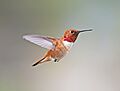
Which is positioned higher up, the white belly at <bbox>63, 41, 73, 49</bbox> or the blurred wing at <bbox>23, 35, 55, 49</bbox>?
the blurred wing at <bbox>23, 35, 55, 49</bbox>

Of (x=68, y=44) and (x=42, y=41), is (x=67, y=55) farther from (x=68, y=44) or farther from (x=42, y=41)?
(x=42, y=41)

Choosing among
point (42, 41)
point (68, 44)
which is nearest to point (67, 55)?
point (68, 44)

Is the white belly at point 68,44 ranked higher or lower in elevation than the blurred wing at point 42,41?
lower
